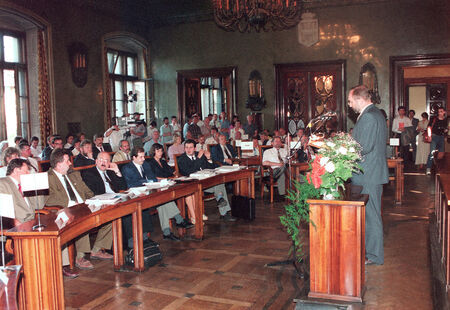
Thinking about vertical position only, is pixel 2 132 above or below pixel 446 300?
above

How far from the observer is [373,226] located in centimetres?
421

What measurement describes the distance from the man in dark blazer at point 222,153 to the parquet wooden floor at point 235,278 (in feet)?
8.47

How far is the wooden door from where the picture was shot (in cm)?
1324

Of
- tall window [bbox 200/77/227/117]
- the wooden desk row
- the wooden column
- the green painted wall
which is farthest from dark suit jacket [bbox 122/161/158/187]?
tall window [bbox 200/77/227/117]

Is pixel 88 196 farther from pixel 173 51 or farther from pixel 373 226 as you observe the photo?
pixel 173 51

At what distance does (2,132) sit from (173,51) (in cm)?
636

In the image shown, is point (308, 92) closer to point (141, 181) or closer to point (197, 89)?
point (197, 89)

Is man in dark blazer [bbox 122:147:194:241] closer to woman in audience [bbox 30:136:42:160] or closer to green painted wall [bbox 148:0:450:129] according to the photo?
woman in audience [bbox 30:136:42:160]

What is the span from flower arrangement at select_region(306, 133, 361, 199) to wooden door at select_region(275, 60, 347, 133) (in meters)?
9.56

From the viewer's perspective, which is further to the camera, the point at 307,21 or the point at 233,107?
the point at 233,107

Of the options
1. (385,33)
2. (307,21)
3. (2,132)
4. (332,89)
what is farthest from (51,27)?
(385,33)

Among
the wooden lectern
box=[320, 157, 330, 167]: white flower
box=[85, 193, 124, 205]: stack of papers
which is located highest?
box=[320, 157, 330, 167]: white flower

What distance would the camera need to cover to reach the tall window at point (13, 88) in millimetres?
10180

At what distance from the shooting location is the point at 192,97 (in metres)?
15.2
